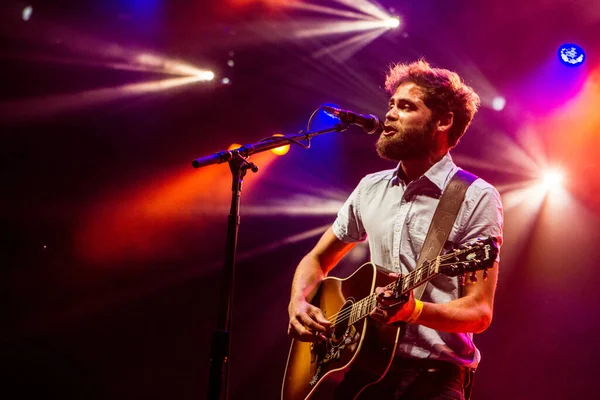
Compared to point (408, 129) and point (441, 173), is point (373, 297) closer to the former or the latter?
point (441, 173)

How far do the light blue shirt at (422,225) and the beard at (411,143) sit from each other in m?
0.13

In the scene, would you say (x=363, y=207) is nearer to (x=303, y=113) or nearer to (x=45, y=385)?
(x=303, y=113)

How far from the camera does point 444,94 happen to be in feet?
10.2

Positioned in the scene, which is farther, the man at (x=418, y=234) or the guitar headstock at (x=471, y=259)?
the man at (x=418, y=234)

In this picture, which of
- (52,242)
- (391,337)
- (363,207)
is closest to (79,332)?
(52,242)

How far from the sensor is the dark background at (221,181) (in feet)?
17.6

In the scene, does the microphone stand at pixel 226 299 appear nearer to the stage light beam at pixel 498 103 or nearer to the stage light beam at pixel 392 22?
the stage light beam at pixel 392 22

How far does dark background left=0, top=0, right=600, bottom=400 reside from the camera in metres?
5.38

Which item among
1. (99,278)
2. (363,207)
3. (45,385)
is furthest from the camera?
(99,278)

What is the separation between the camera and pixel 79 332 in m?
5.46

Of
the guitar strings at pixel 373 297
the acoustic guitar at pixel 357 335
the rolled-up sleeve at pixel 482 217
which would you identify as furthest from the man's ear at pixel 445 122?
the guitar strings at pixel 373 297

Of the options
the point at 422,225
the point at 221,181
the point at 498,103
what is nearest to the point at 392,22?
the point at 498,103

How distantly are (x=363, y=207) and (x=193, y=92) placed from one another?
375 cm

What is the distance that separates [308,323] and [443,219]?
0.93 meters
